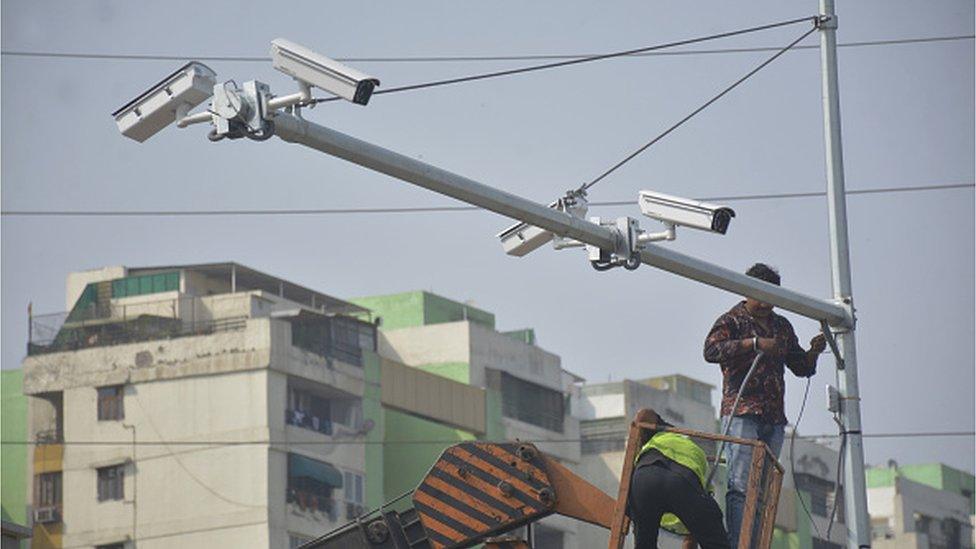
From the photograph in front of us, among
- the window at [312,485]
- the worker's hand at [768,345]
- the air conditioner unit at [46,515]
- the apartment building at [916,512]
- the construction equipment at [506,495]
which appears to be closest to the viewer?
the construction equipment at [506,495]

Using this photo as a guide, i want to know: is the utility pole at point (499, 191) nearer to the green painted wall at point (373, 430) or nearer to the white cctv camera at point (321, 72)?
the white cctv camera at point (321, 72)

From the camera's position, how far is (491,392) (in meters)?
74.7

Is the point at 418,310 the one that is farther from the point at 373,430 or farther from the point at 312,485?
the point at 312,485

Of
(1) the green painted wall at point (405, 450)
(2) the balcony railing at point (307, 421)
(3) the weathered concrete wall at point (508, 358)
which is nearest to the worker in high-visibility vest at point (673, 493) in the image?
(2) the balcony railing at point (307, 421)

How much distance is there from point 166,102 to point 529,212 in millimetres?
3110

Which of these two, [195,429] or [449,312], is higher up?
[449,312]

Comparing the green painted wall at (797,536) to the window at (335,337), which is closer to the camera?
the window at (335,337)

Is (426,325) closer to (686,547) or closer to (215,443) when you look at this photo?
(215,443)

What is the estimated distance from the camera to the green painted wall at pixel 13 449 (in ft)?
224

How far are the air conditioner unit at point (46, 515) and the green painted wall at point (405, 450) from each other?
11061 mm

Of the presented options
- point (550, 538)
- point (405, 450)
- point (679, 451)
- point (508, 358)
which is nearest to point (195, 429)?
point (405, 450)

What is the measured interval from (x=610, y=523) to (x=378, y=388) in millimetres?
54895

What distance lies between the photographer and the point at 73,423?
214ft

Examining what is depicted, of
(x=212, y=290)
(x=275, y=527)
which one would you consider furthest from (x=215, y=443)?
(x=212, y=290)
